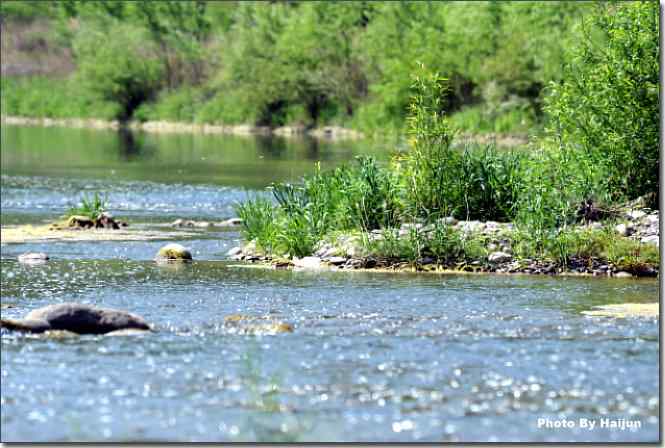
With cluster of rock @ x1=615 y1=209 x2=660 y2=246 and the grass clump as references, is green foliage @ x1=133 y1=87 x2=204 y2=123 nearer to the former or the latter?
the grass clump

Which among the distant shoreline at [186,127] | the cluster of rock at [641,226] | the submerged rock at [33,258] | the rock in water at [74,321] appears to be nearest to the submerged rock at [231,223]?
the submerged rock at [33,258]

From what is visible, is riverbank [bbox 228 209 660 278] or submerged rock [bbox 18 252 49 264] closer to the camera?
riverbank [bbox 228 209 660 278]

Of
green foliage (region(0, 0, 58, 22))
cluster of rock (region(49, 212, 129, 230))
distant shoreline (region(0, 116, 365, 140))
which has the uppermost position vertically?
green foliage (region(0, 0, 58, 22))

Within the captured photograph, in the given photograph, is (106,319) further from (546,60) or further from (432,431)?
(546,60)

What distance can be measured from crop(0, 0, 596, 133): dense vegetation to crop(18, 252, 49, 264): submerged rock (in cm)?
2333

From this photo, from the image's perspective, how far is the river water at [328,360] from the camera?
1341cm

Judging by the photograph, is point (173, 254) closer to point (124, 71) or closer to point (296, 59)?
point (296, 59)

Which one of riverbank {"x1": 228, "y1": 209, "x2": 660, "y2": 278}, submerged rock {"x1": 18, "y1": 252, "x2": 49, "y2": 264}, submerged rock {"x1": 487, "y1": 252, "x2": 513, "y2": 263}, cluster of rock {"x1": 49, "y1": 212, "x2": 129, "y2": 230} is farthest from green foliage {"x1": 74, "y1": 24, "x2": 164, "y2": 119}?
submerged rock {"x1": 487, "y1": 252, "x2": 513, "y2": 263}

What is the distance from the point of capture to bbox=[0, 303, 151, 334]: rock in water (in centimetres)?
1761

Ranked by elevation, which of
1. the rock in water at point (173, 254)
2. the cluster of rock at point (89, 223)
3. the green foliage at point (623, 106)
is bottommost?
the cluster of rock at point (89, 223)

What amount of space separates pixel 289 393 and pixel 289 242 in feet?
38.9

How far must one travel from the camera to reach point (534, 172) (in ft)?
86.0

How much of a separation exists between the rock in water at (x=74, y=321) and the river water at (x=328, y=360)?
0.33 meters

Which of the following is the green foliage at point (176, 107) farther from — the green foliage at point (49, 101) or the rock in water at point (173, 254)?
the rock in water at point (173, 254)
